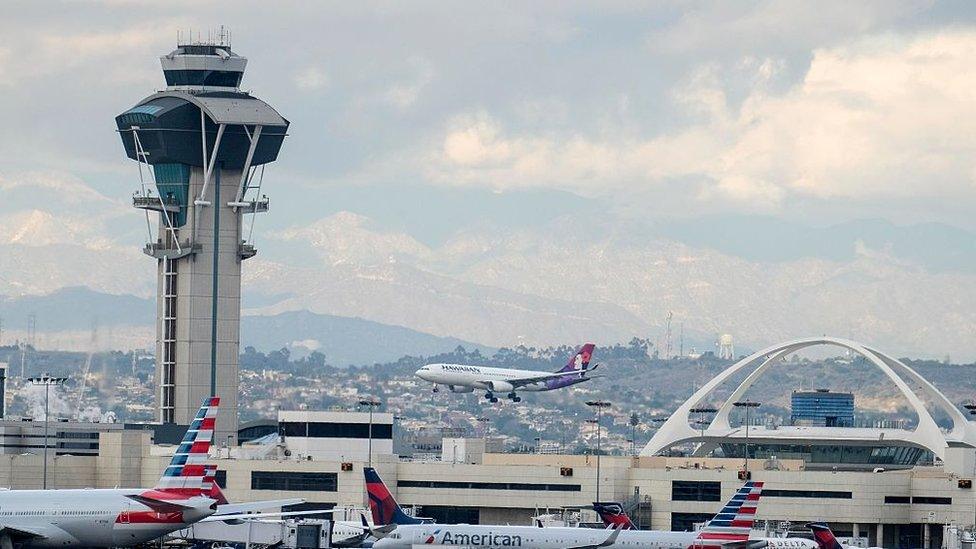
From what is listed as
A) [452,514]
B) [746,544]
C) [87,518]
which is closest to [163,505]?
[87,518]

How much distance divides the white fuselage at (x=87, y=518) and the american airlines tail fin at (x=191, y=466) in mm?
954

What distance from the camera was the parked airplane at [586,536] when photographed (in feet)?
397

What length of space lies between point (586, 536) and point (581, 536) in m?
0.37

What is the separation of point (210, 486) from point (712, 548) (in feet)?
98.3

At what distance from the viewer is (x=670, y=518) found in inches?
7377

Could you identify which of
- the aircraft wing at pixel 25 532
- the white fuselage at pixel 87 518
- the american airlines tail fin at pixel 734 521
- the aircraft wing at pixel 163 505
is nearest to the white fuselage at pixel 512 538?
the american airlines tail fin at pixel 734 521

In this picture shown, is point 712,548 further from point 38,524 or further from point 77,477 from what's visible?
point 77,477

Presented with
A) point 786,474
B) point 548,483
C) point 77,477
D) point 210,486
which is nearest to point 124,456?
point 77,477

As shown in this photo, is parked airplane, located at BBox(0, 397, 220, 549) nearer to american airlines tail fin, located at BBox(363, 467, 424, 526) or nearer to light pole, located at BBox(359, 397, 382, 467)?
american airlines tail fin, located at BBox(363, 467, 424, 526)

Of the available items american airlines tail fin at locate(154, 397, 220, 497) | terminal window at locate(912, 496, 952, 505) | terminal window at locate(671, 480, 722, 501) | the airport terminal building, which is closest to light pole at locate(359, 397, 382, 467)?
the airport terminal building

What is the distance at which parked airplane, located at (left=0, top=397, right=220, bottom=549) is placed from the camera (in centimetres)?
11350

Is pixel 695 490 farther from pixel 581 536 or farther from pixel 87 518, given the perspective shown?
pixel 87 518

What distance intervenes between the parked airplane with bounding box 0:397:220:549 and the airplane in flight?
1234 centimetres

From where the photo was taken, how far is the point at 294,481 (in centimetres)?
18838
